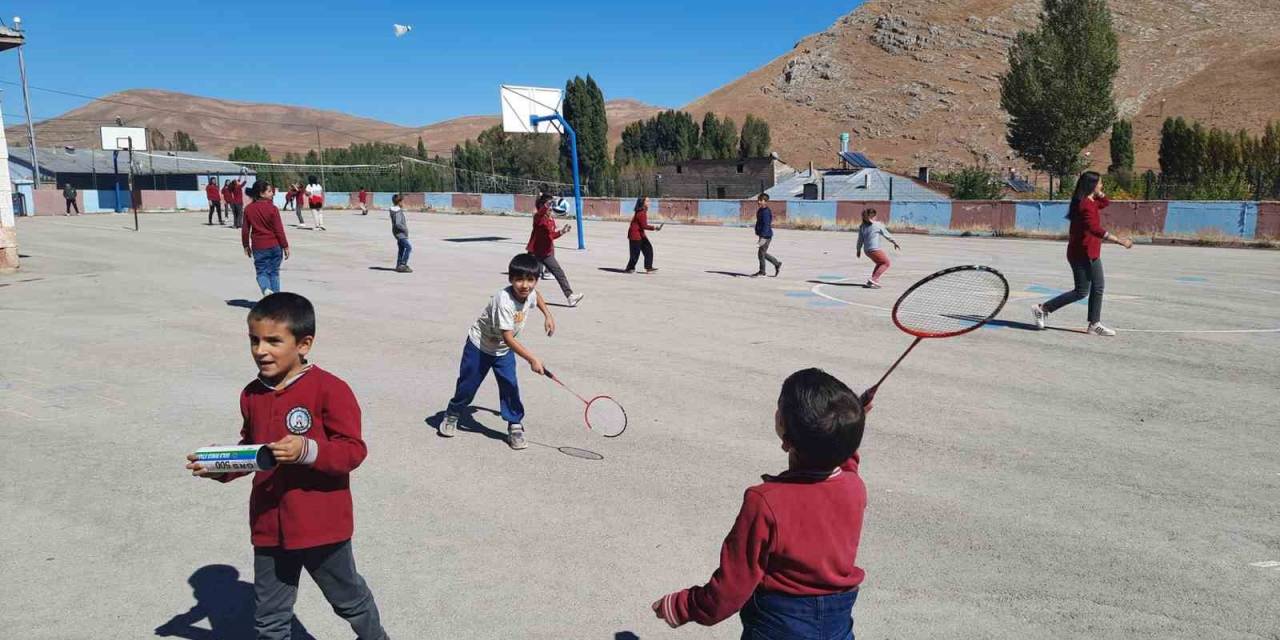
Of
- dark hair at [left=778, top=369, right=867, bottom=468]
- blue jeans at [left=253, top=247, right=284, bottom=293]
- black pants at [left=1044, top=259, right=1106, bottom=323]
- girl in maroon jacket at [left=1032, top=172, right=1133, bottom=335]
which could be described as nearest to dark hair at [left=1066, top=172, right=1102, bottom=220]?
girl in maroon jacket at [left=1032, top=172, right=1133, bottom=335]

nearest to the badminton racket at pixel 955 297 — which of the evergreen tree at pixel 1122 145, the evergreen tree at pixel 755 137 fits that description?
the evergreen tree at pixel 1122 145

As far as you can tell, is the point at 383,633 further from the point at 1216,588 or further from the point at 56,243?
the point at 56,243

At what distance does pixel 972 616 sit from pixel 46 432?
7.34 meters

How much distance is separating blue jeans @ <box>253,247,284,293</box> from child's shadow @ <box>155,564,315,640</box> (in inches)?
358

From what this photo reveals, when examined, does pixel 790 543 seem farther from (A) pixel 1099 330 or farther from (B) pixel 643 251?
(B) pixel 643 251

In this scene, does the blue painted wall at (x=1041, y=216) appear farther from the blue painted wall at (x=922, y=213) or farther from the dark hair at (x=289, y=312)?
the dark hair at (x=289, y=312)

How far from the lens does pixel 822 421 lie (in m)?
2.55

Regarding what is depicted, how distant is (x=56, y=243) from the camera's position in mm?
26141

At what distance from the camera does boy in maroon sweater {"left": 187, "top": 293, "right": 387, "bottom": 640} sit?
3.22 metres

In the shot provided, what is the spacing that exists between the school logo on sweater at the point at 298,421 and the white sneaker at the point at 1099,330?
10.7 metres

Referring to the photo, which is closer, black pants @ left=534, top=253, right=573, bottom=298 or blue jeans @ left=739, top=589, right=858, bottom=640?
blue jeans @ left=739, top=589, right=858, bottom=640

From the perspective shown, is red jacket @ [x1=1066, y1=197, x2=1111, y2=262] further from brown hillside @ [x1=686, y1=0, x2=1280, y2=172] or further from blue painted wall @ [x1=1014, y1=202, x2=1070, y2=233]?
brown hillside @ [x1=686, y1=0, x2=1280, y2=172]

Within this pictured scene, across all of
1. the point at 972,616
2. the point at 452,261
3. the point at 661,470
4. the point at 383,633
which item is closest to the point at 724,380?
the point at 661,470

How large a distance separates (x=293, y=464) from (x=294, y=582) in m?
0.58
